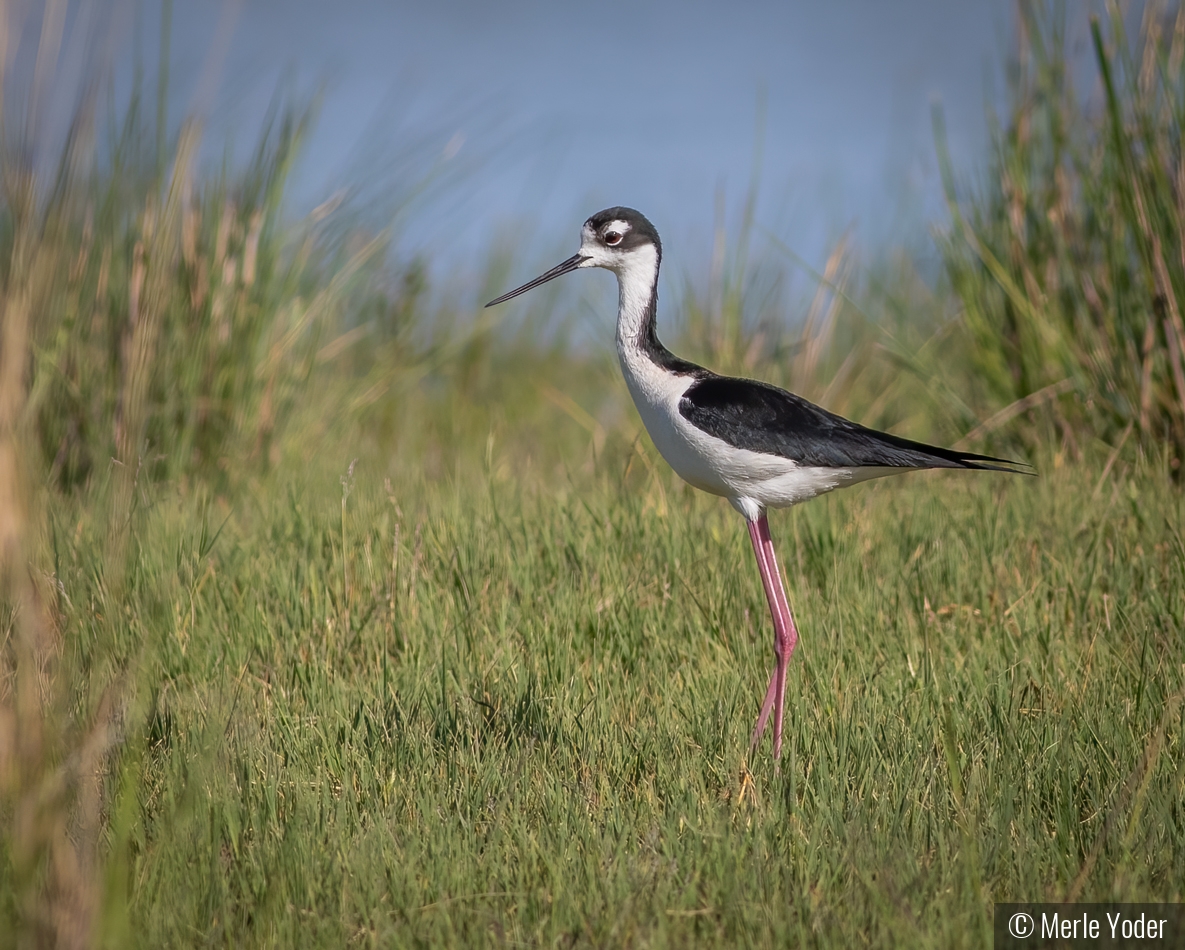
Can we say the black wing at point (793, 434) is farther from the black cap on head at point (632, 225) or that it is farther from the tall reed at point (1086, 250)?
the tall reed at point (1086, 250)

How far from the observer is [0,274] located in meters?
2.10

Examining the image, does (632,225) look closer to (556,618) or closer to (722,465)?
(722,465)

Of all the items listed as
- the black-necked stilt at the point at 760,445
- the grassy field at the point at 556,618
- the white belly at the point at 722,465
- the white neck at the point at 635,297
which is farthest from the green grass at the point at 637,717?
the white neck at the point at 635,297

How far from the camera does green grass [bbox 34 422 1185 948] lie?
2.28m

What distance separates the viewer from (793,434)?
10.9 ft

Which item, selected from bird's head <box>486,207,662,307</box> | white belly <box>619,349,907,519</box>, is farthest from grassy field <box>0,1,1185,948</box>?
bird's head <box>486,207,662,307</box>

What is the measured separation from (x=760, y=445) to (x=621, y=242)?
928 millimetres

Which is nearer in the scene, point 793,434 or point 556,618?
point 793,434

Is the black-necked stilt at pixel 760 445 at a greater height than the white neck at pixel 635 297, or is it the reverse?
the white neck at pixel 635 297

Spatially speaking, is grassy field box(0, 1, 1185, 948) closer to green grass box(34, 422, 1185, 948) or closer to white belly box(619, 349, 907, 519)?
green grass box(34, 422, 1185, 948)

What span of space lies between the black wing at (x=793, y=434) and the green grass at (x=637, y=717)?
22.4 inches

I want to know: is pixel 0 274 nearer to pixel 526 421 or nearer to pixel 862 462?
pixel 862 462
